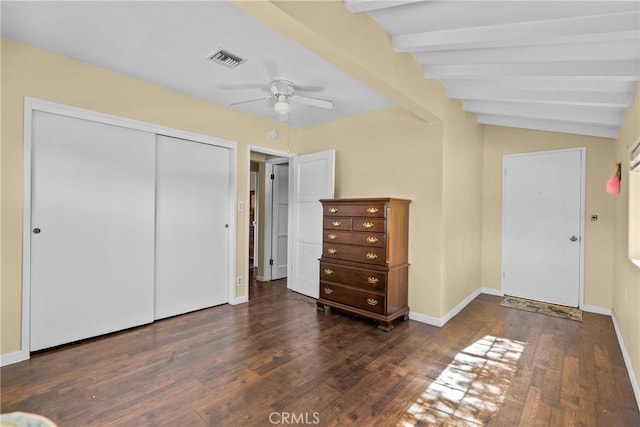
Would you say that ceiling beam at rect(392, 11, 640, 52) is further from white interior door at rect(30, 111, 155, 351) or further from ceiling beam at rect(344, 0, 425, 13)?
white interior door at rect(30, 111, 155, 351)

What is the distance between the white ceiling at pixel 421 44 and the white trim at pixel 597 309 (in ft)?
7.12

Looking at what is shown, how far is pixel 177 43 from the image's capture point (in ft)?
7.61

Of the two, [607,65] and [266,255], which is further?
[266,255]

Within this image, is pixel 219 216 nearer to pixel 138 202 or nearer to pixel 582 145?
pixel 138 202

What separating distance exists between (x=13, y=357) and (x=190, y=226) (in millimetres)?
1760

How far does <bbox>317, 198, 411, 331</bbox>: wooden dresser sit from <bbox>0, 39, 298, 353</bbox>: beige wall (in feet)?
6.65

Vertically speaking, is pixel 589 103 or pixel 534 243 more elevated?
pixel 589 103

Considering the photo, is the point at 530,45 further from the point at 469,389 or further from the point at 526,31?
the point at 469,389

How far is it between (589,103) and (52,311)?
4.92m

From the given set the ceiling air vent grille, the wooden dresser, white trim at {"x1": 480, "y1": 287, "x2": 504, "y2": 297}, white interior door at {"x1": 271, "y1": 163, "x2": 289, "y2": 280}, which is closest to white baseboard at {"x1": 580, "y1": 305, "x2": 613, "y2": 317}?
white trim at {"x1": 480, "y1": 287, "x2": 504, "y2": 297}

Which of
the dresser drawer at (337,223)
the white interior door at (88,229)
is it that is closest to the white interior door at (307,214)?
the dresser drawer at (337,223)

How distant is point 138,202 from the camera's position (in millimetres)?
3082

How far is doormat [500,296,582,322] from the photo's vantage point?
3.52 m

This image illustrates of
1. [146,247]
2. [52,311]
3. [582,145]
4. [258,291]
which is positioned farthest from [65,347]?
[582,145]
